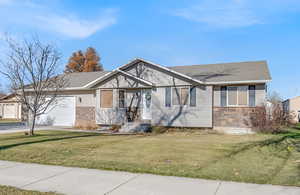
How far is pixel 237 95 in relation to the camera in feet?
45.6

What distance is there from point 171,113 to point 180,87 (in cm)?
187

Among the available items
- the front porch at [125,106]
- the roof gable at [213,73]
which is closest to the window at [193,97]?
the roof gable at [213,73]

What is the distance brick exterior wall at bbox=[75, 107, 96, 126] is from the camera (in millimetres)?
17203

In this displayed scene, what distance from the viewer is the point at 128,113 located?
52.2 ft

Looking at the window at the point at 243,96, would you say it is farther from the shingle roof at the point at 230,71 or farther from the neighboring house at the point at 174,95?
the shingle roof at the point at 230,71

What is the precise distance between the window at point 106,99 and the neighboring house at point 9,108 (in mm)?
18217

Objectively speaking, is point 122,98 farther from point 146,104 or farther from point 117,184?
point 117,184

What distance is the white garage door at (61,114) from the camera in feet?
59.6

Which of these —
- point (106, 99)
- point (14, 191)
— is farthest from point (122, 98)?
point (14, 191)

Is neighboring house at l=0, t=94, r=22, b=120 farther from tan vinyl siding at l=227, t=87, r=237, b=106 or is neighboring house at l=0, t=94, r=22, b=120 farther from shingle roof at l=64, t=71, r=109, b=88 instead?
tan vinyl siding at l=227, t=87, r=237, b=106

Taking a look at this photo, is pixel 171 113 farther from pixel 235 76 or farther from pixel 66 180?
pixel 66 180

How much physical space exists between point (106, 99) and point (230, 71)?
9233 millimetres

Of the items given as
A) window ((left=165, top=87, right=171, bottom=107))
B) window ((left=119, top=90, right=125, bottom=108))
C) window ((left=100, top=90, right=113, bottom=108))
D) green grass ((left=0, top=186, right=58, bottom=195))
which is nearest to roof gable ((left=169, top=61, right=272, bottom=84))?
window ((left=165, top=87, right=171, bottom=107))

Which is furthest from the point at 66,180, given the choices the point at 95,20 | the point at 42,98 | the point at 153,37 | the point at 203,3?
the point at 153,37
